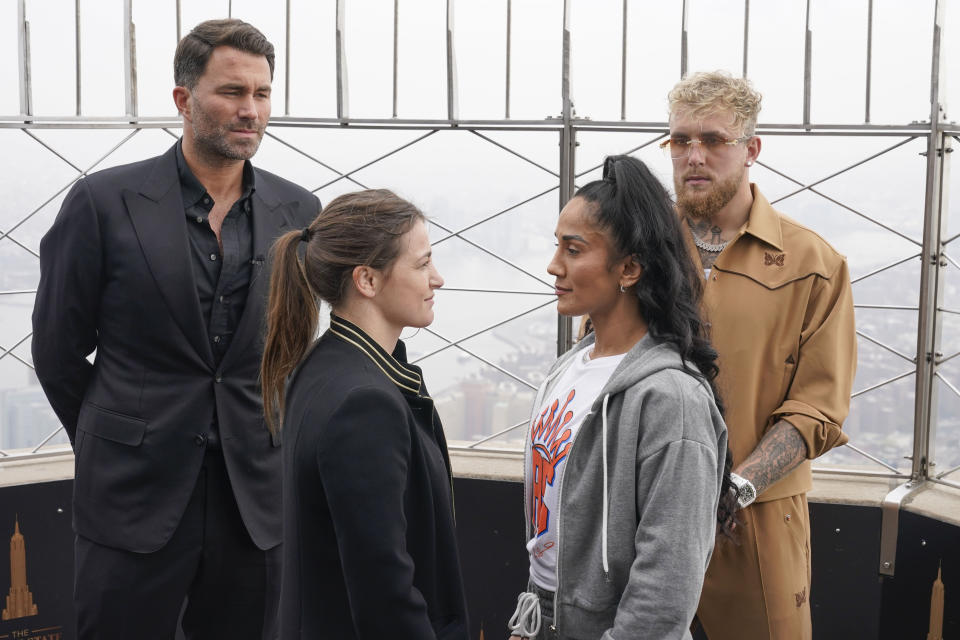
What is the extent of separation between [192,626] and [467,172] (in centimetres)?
215

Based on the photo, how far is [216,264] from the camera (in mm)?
2465

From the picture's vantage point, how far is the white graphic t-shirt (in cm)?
178

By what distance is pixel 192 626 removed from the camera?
8.35 feet

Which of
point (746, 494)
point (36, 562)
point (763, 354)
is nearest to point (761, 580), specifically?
point (746, 494)

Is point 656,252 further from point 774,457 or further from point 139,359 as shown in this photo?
point 139,359

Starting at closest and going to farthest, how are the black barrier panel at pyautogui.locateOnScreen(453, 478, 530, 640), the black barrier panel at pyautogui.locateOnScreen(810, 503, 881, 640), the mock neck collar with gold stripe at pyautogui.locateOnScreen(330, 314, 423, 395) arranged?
the mock neck collar with gold stripe at pyautogui.locateOnScreen(330, 314, 423, 395), the black barrier panel at pyautogui.locateOnScreen(810, 503, 881, 640), the black barrier panel at pyautogui.locateOnScreen(453, 478, 530, 640)

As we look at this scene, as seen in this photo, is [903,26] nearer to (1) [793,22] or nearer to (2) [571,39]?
(1) [793,22]

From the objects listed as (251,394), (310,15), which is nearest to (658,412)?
(251,394)

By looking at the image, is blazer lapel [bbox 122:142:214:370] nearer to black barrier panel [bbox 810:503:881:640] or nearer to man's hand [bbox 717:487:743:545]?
man's hand [bbox 717:487:743:545]

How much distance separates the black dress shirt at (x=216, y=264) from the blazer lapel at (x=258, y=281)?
0.07ft

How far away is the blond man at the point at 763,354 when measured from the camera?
7.20ft

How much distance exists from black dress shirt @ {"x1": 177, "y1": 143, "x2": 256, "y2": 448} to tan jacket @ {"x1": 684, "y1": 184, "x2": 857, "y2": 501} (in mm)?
1127

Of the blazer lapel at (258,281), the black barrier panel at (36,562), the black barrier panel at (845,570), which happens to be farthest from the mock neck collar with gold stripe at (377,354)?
the black barrier panel at (36,562)

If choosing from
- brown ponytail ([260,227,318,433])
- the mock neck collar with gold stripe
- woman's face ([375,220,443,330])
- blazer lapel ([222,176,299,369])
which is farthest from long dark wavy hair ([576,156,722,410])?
blazer lapel ([222,176,299,369])
